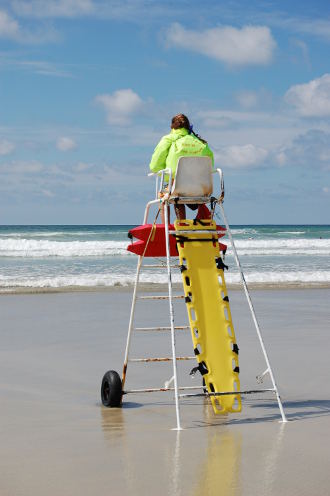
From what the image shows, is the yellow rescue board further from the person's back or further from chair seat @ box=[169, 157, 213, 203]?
the person's back

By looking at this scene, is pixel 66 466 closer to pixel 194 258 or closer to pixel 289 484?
pixel 289 484

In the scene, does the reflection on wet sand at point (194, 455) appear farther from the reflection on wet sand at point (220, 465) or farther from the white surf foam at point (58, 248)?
the white surf foam at point (58, 248)

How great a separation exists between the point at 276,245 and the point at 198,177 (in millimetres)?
40946

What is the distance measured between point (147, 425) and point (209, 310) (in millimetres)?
927

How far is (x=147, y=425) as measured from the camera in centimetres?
543

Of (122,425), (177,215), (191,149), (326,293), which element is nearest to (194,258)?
(177,215)

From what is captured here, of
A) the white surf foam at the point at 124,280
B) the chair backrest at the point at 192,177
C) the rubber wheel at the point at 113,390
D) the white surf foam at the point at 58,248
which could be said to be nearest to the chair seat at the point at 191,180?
the chair backrest at the point at 192,177

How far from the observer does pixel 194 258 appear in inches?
222

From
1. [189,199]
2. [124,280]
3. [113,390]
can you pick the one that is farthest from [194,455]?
[124,280]

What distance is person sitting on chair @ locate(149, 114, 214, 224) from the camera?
5.75 metres

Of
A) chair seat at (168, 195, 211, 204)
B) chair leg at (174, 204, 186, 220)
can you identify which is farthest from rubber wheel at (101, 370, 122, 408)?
chair seat at (168, 195, 211, 204)

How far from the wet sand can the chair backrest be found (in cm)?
167

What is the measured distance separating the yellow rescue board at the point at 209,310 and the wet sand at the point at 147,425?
0.30 metres

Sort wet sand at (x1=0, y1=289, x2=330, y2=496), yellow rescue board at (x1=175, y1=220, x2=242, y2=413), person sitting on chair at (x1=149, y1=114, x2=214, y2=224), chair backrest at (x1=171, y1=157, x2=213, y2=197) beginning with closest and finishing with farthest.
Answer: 1. wet sand at (x1=0, y1=289, x2=330, y2=496)
2. yellow rescue board at (x1=175, y1=220, x2=242, y2=413)
3. chair backrest at (x1=171, y1=157, x2=213, y2=197)
4. person sitting on chair at (x1=149, y1=114, x2=214, y2=224)
